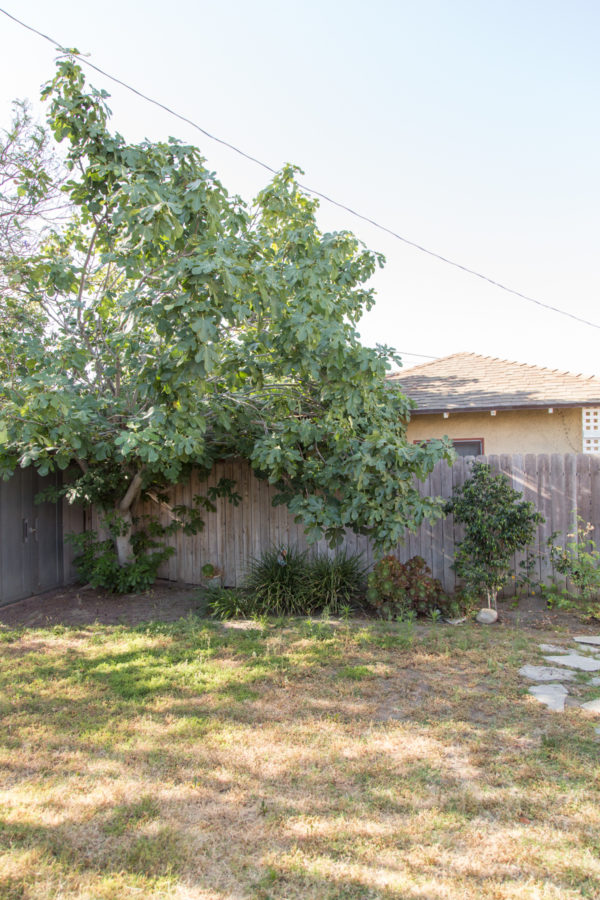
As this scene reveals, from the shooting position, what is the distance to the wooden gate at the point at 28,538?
7.75m

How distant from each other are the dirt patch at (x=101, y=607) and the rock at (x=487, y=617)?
127 inches

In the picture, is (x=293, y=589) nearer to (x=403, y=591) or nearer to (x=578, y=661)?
(x=403, y=591)

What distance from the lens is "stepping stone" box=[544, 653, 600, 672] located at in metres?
4.96

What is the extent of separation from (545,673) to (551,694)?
48 centimetres

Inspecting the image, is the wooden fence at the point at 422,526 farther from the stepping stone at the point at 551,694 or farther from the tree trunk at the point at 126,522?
the stepping stone at the point at 551,694

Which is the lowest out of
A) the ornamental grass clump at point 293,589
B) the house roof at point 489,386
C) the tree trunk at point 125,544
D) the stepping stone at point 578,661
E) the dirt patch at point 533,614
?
the dirt patch at point 533,614

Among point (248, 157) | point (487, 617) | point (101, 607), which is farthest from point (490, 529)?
point (248, 157)

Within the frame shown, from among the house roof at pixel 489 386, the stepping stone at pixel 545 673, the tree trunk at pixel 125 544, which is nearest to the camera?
the stepping stone at pixel 545 673

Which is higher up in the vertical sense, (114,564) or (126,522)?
(126,522)

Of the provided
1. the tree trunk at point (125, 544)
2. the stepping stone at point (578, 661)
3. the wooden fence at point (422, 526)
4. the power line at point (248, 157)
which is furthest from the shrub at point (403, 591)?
the power line at point (248, 157)

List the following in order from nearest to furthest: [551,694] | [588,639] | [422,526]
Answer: [551,694]
[588,639]
[422,526]

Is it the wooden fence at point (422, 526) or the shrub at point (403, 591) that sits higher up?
the wooden fence at point (422, 526)

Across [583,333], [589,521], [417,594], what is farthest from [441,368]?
[583,333]

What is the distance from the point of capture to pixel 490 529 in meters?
6.57
